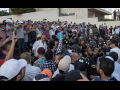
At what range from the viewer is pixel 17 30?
6152 mm

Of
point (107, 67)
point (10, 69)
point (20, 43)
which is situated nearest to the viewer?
point (10, 69)

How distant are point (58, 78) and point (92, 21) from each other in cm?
2084

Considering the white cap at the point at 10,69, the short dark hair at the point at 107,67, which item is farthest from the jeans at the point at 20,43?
the short dark hair at the point at 107,67

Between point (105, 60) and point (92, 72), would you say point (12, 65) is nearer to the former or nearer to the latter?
point (105, 60)

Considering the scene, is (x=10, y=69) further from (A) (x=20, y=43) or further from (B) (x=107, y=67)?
(A) (x=20, y=43)

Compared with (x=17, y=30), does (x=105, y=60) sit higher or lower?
lower

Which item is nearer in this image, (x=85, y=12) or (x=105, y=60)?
(x=105, y=60)

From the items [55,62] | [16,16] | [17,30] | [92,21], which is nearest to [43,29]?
[17,30]

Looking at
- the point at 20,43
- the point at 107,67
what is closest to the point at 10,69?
the point at 107,67

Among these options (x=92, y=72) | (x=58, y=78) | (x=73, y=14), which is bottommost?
(x=92, y=72)

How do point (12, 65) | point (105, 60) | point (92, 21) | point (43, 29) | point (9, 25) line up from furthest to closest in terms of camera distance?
point (92, 21)
point (43, 29)
point (9, 25)
point (105, 60)
point (12, 65)

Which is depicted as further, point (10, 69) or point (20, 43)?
point (20, 43)

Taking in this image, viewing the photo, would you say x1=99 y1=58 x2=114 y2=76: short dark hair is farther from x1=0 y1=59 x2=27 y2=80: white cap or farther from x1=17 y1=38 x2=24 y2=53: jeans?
x1=17 y1=38 x2=24 y2=53: jeans

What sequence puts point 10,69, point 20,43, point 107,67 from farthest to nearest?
point 20,43 < point 107,67 < point 10,69
